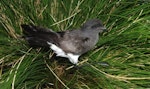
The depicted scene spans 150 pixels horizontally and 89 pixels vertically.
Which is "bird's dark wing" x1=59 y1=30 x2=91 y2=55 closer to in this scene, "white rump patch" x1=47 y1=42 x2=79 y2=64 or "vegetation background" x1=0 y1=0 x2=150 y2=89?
"white rump patch" x1=47 y1=42 x2=79 y2=64

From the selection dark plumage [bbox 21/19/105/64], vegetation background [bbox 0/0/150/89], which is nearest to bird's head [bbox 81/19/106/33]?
dark plumage [bbox 21/19/105/64]

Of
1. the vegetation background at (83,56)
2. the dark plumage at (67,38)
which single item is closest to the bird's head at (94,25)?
the dark plumage at (67,38)

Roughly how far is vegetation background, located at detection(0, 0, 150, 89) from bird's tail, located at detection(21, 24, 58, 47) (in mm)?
159

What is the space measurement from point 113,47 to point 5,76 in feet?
2.13

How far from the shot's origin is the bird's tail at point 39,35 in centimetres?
213

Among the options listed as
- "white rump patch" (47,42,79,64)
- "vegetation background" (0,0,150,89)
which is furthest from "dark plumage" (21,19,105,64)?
"vegetation background" (0,0,150,89)

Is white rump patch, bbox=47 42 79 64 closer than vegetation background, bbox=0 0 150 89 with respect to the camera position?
Yes

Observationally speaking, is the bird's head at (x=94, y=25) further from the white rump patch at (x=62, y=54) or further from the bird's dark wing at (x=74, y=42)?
the white rump patch at (x=62, y=54)

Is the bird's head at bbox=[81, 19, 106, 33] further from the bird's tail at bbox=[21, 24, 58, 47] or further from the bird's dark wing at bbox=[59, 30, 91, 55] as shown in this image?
the bird's tail at bbox=[21, 24, 58, 47]

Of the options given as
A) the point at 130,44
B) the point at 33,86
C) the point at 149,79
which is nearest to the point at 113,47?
the point at 130,44

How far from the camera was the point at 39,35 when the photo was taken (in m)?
2.15

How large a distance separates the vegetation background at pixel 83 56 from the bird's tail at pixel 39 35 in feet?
0.52

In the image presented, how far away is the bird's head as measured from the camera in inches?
88.9

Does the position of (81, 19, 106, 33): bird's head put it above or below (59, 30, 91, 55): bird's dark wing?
above
